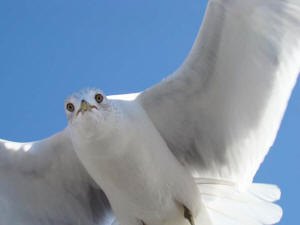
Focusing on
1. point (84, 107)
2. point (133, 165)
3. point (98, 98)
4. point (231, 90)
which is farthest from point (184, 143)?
point (84, 107)

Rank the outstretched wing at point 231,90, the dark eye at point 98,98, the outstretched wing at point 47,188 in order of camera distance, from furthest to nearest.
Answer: the outstretched wing at point 47,188
the outstretched wing at point 231,90
the dark eye at point 98,98

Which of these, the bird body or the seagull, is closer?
the bird body

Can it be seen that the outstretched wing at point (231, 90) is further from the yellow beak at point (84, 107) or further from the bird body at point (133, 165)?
the yellow beak at point (84, 107)

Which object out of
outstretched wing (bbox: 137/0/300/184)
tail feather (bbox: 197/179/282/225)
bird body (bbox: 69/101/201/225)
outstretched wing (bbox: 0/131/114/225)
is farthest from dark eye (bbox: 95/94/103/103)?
tail feather (bbox: 197/179/282/225)

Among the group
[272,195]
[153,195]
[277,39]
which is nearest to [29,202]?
[153,195]

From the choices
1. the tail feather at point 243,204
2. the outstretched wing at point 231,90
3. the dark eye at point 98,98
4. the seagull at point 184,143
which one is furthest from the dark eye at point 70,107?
the tail feather at point 243,204

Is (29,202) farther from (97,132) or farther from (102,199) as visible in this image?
(97,132)

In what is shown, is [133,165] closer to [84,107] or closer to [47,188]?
[84,107]

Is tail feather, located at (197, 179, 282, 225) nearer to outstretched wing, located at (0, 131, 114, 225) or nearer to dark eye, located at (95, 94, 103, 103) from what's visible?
outstretched wing, located at (0, 131, 114, 225)

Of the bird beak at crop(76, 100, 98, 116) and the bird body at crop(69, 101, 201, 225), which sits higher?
the bird beak at crop(76, 100, 98, 116)
